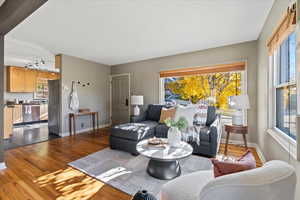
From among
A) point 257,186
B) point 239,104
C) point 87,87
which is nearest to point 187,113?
point 239,104

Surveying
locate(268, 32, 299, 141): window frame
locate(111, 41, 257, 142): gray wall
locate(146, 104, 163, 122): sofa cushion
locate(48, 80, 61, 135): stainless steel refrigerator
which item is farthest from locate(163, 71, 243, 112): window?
locate(48, 80, 61, 135): stainless steel refrigerator

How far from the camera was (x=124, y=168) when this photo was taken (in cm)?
228

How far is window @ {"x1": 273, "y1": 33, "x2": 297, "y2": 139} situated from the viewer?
1515mm

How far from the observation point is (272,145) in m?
1.95

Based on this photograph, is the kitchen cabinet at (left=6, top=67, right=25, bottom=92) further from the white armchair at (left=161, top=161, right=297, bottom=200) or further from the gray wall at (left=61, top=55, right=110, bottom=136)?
the white armchair at (left=161, top=161, right=297, bottom=200)

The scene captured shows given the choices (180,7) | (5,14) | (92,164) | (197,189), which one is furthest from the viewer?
(92,164)

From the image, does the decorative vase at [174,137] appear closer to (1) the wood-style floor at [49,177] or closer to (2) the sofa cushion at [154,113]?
(1) the wood-style floor at [49,177]

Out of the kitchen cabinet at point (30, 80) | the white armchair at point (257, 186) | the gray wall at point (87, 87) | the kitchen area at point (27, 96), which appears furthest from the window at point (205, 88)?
the kitchen cabinet at point (30, 80)

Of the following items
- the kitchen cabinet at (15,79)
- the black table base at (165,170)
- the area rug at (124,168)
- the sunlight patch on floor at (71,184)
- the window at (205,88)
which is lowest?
the sunlight patch on floor at (71,184)

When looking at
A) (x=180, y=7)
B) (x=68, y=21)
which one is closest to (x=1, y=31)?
(x=68, y=21)

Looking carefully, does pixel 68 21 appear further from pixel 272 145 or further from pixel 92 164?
pixel 272 145

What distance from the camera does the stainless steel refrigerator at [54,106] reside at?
14.1 ft

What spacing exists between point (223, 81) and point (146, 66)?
2421 millimetres

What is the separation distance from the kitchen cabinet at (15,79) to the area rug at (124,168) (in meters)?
5.46
